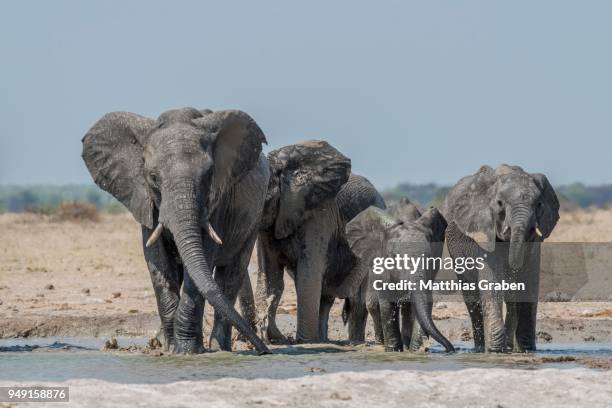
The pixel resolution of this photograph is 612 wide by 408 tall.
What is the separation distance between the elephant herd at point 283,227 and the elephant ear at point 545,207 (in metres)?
0.02

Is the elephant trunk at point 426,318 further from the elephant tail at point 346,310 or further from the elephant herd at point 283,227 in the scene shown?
the elephant tail at point 346,310

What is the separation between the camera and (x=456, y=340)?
1523cm

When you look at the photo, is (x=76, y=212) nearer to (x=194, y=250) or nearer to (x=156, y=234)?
(x=156, y=234)

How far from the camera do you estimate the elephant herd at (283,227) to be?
1102cm

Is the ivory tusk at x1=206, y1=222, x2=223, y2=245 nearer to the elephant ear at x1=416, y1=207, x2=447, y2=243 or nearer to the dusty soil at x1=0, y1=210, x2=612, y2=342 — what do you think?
the elephant ear at x1=416, y1=207, x2=447, y2=243

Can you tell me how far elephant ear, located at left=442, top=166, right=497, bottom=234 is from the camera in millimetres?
12922

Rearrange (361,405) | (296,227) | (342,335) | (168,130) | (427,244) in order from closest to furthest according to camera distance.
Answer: (361,405)
(168,130)
(427,244)
(296,227)
(342,335)

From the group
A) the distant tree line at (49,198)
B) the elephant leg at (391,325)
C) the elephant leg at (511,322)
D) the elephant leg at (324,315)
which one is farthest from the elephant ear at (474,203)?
the distant tree line at (49,198)

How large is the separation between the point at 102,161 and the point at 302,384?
3.25 meters

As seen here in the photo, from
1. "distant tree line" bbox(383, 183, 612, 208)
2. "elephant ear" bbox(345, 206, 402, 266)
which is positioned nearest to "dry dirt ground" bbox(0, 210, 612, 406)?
"elephant ear" bbox(345, 206, 402, 266)

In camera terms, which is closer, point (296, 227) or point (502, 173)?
point (502, 173)

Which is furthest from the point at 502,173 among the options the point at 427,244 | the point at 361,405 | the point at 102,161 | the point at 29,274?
the point at 29,274

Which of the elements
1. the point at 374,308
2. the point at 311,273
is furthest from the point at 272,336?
the point at 374,308

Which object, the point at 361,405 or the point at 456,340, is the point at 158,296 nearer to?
the point at 361,405
